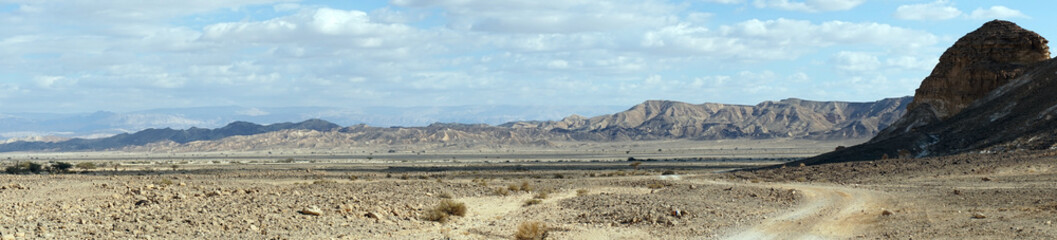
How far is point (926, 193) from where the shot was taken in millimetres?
25875

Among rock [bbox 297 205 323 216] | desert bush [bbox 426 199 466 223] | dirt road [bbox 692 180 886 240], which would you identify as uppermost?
rock [bbox 297 205 323 216]

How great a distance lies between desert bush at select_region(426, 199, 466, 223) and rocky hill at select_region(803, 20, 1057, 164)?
28831 mm

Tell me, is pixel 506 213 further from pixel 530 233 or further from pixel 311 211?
pixel 311 211

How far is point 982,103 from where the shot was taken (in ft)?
171

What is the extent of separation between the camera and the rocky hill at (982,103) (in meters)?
42.9

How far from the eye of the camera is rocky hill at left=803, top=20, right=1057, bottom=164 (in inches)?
1690

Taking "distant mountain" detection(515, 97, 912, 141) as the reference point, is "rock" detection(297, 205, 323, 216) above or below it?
below

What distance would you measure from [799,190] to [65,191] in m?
21.6

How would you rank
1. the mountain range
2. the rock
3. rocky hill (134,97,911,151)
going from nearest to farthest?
the rock
rocky hill (134,97,911,151)
the mountain range

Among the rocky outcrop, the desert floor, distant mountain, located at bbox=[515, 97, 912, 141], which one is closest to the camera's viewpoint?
the desert floor

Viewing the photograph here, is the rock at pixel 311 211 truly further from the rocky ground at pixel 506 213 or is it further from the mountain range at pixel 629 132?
the mountain range at pixel 629 132

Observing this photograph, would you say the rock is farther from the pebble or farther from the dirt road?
the dirt road

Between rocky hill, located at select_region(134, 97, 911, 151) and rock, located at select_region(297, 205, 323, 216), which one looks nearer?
rock, located at select_region(297, 205, 323, 216)

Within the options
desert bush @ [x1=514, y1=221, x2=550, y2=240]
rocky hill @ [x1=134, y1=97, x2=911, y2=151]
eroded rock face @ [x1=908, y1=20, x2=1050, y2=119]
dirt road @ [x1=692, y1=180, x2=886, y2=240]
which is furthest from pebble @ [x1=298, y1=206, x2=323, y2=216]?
rocky hill @ [x1=134, y1=97, x2=911, y2=151]
